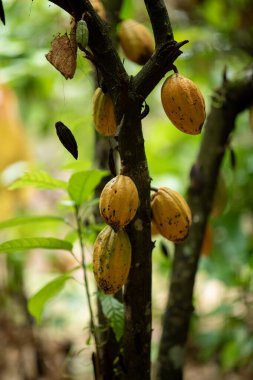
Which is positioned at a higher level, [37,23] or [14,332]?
[37,23]

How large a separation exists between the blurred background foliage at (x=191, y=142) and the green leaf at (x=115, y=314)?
24cm

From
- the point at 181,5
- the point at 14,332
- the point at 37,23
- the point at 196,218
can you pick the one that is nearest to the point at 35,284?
the point at 14,332

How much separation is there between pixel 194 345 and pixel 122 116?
2055 millimetres

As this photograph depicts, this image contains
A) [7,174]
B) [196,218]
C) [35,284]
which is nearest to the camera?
[196,218]

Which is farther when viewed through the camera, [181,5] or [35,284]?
[35,284]

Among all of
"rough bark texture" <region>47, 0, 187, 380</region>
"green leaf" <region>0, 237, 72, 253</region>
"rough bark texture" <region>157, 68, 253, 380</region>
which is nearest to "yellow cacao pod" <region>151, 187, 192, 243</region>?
"rough bark texture" <region>47, 0, 187, 380</region>

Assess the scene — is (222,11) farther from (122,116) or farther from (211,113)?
(122,116)

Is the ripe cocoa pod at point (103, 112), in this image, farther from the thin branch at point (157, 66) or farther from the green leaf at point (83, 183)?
the green leaf at point (83, 183)

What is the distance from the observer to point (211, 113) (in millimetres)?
1346

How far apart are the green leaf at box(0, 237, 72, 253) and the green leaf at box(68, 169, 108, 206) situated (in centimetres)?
10

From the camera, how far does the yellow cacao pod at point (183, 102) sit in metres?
0.74

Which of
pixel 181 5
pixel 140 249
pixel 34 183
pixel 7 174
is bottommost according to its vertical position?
pixel 140 249

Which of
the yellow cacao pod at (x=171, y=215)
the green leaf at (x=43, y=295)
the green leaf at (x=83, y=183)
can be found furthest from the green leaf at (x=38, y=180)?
the yellow cacao pod at (x=171, y=215)

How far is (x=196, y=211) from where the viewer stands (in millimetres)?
1296
